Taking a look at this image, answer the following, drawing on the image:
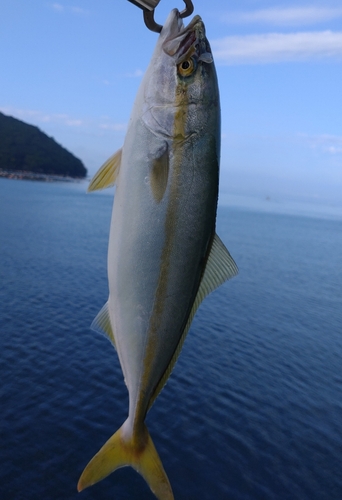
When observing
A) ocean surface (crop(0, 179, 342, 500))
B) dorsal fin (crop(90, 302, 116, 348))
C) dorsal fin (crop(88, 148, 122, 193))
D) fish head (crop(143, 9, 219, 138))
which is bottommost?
ocean surface (crop(0, 179, 342, 500))

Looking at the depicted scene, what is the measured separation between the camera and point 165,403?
97.6 feet

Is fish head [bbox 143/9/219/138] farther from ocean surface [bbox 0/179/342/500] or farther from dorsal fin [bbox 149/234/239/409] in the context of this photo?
ocean surface [bbox 0/179/342/500]

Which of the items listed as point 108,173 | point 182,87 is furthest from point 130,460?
point 182,87

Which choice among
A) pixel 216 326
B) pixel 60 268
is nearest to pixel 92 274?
pixel 60 268

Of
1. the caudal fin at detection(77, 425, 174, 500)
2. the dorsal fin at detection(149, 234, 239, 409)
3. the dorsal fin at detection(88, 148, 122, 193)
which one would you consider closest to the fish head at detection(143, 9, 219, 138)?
the dorsal fin at detection(88, 148, 122, 193)

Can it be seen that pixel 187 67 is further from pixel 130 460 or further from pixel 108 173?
pixel 130 460

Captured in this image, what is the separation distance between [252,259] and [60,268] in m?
36.1

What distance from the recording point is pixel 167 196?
178 inches

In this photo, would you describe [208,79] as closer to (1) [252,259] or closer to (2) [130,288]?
(2) [130,288]

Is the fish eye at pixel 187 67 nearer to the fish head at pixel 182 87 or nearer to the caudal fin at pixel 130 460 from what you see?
the fish head at pixel 182 87

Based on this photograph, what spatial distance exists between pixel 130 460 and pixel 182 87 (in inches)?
173

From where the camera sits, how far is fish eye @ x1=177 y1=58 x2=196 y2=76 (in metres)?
4.55

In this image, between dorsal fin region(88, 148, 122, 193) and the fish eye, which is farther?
dorsal fin region(88, 148, 122, 193)

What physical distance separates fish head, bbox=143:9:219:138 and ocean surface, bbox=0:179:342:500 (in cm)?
2198
